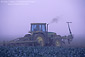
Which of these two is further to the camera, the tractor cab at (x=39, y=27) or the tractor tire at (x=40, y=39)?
the tractor cab at (x=39, y=27)

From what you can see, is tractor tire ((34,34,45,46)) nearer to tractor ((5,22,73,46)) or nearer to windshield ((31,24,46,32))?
tractor ((5,22,73,46))

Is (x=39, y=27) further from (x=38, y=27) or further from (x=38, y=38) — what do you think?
(x=38, y=38)

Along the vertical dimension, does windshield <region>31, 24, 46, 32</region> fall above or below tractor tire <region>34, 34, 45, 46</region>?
above

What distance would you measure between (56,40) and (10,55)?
5.98m

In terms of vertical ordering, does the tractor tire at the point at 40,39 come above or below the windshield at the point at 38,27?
below

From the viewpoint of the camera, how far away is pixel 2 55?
9.34 meters

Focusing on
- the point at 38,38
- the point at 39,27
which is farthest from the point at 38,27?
the point at 38,38

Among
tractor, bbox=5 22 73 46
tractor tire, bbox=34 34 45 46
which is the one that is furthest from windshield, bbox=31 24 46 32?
tractor tire, bbox=34 34 45 46

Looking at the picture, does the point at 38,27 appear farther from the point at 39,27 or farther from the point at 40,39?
the point at 40,39

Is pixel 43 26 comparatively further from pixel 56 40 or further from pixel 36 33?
pixel 56 40

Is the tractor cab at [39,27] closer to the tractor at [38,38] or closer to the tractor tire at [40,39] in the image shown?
the tractor at [38,38]

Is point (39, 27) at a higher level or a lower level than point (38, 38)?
higher

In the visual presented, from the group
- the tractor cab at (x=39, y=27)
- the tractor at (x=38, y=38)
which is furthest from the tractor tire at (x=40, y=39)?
the tractor cab at (x=39, y=27)

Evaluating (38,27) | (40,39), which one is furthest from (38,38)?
(38,27)
